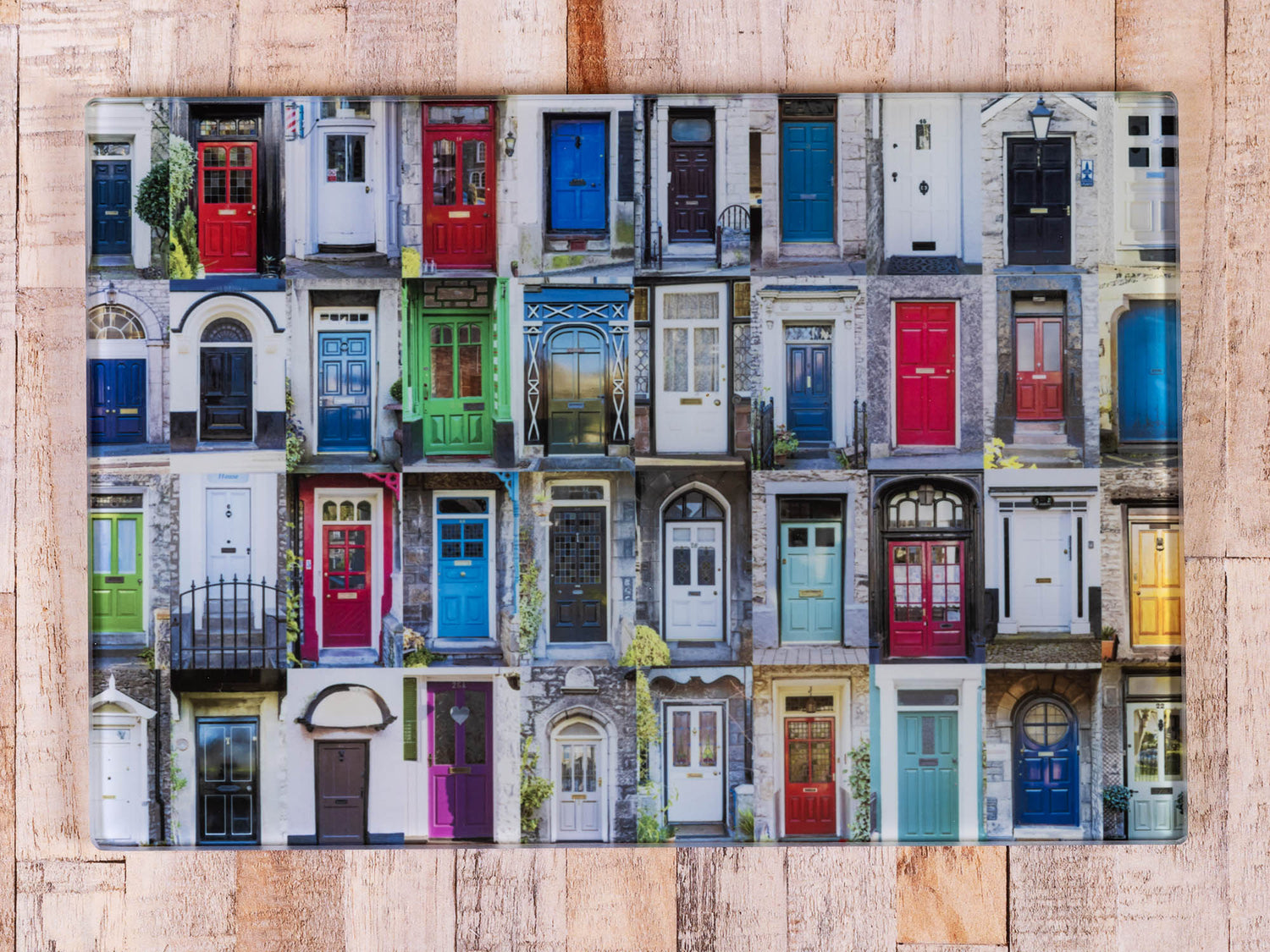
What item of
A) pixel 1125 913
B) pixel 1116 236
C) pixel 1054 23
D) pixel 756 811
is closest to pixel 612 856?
pixel 756 811

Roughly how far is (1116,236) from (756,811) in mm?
1399

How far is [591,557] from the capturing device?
1.96 m

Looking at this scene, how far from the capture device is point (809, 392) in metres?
1.95

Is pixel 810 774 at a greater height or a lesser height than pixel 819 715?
lesser

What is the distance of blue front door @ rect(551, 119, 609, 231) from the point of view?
1956 mm

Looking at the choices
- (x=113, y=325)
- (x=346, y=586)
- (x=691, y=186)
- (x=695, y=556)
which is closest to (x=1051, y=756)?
(x=695, y=556)

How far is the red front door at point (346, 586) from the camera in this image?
76.5 inches

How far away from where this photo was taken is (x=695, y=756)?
197cm

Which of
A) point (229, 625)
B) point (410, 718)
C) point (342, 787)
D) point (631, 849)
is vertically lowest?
point (631, 849)

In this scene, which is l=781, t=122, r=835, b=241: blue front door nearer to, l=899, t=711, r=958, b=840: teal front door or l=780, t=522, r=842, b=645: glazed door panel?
l=780, t=522, r=842, b=645: glazed door panel

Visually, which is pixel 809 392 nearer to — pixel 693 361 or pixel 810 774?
pixel 693 361

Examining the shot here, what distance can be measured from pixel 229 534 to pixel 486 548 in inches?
20.6

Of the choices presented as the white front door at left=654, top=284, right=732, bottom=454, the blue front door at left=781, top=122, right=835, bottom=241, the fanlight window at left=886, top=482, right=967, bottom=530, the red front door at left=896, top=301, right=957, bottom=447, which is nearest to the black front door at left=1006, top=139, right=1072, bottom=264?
the red front door at left=896, top=301, right=957, bottom=447

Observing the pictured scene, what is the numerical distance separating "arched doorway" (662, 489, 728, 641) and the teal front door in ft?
1.46
